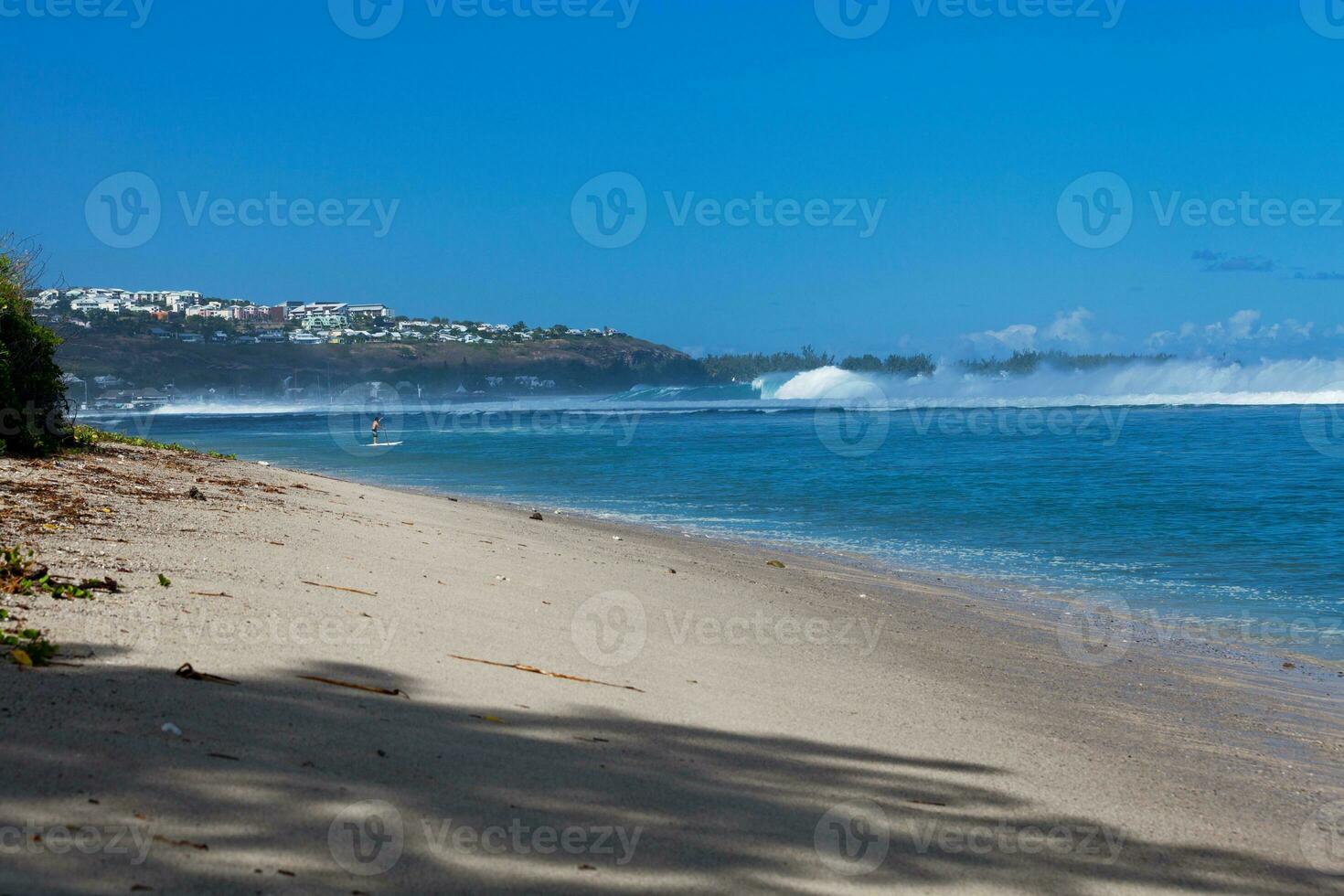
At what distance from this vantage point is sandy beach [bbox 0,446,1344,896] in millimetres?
3189

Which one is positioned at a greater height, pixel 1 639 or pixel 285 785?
pixel 1 639

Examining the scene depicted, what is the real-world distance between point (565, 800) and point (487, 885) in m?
0.65

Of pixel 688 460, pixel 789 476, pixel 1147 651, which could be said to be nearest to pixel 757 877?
pixel 1147 651

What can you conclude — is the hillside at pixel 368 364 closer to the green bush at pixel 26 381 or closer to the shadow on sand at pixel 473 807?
the green bush at pixel 26 381

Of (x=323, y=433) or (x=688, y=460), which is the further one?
(x=323, y=433)

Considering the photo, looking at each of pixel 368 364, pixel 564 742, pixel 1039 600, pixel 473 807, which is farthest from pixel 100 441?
pixel 368 364

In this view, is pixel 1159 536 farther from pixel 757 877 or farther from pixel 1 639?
pixel 1 639

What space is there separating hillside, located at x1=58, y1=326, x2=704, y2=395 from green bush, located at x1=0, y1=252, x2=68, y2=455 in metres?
95.0

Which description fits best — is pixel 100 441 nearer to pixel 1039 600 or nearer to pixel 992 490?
pixel 1039 600

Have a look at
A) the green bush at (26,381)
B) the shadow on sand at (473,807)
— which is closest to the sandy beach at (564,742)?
the shadow on sand at (473,807)

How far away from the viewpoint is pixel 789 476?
2781cm

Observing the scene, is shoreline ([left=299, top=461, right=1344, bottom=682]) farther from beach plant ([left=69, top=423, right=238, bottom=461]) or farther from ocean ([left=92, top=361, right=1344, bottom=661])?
beach plant ([left=69, top=423, right=238, bottom=461])

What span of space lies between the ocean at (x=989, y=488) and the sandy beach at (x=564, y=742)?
4080mm

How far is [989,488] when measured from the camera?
78.6ft
